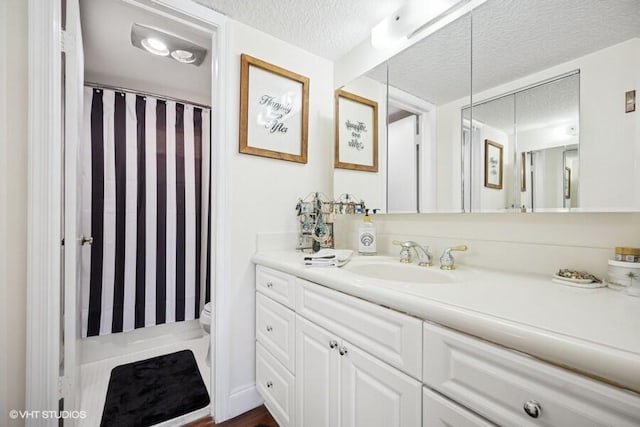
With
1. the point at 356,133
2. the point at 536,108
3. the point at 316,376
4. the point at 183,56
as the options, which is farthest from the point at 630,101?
the point at 183,56

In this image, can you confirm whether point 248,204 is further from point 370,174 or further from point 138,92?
point 138,92

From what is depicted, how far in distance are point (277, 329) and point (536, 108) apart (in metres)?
1.41

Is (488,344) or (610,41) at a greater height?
(610,41)

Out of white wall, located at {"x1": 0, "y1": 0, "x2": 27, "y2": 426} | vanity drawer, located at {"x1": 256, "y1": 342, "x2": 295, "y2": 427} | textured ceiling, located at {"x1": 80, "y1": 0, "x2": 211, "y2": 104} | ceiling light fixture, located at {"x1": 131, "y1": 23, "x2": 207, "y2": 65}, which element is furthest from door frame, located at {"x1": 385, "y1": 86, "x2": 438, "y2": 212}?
white wall, located at {"x1": 0, "y1": 0, "x2": 27, "y2": 426}

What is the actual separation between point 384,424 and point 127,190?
226cm

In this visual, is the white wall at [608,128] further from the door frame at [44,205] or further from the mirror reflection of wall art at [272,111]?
the door frame at [44,205]

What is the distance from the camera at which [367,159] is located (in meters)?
1.65

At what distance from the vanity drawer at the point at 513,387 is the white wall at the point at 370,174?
1.00 metres

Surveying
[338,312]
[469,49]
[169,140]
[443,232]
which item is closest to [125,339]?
[169,140]

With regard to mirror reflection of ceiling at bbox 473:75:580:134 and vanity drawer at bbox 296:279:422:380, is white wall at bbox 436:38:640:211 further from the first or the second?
vanity drawer at bbox 296:279:422:380

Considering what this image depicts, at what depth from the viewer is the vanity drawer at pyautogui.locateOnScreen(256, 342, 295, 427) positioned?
115 cm

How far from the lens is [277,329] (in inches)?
50.1

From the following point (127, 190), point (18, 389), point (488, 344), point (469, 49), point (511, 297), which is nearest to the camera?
point (488, 344)

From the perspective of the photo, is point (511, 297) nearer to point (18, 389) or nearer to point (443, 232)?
point (443, 232)
